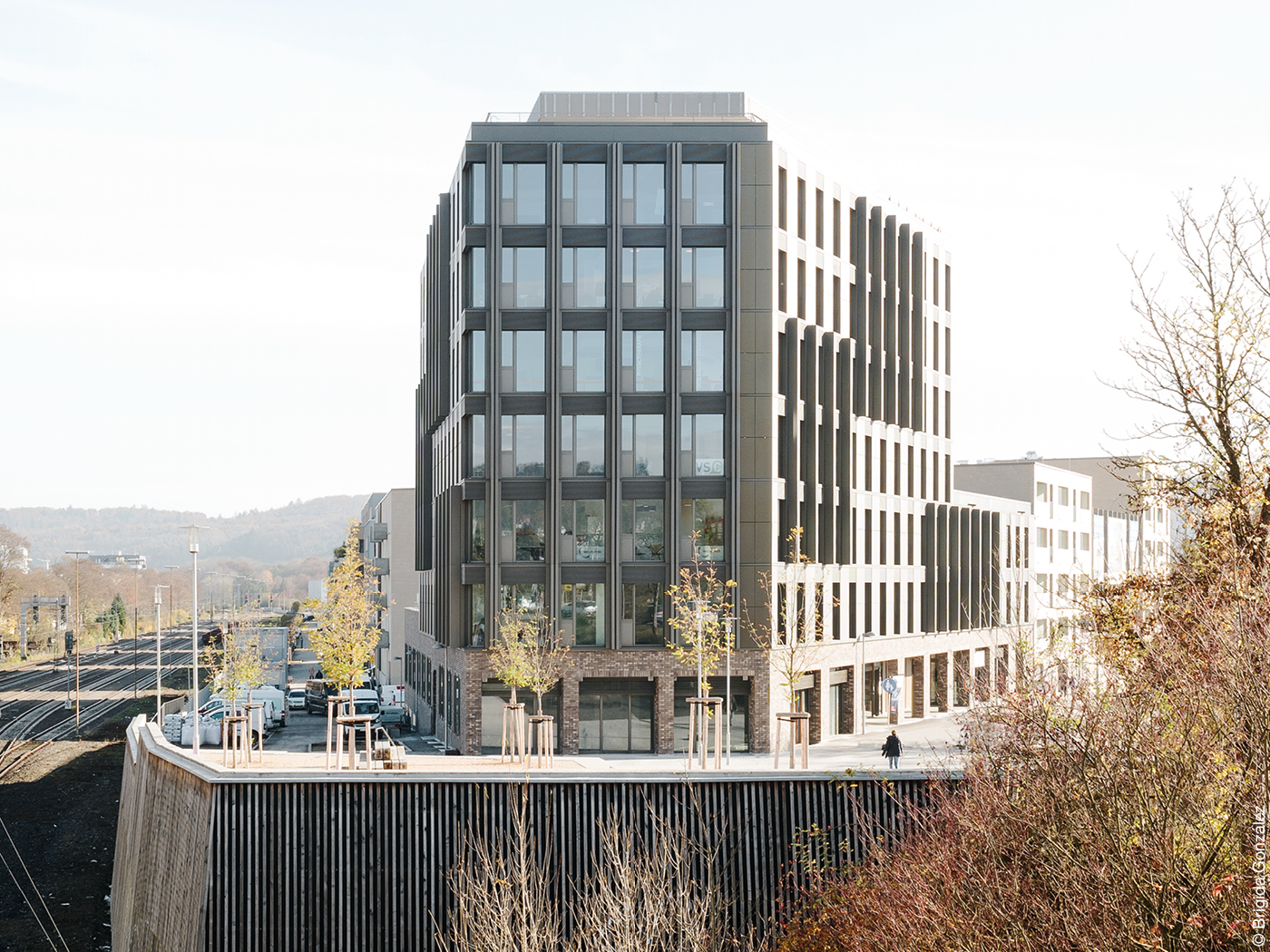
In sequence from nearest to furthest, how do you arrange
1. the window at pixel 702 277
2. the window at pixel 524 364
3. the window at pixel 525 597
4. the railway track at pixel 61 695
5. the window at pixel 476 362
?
the window at pixel 525 597 → the window at pixel 524 364 → the window at pixel 476 362 → the window at pixel 702 277 → the railway track at pixel 61 695

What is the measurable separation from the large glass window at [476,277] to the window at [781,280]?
1169 centimetres

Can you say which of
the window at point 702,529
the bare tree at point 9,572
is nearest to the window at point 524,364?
the window at point 702,529

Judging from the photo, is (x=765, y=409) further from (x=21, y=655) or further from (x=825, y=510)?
(x=21, y=655)

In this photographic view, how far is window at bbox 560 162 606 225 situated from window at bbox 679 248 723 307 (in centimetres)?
378

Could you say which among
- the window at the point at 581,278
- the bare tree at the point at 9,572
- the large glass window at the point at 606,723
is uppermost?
the window at the point at 581,278

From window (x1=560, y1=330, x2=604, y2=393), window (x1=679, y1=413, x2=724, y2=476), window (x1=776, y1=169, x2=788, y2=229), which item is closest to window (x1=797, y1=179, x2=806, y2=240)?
window (x1=776, y1=169, x2=788, y2=229)

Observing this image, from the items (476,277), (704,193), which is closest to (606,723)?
(476,277)

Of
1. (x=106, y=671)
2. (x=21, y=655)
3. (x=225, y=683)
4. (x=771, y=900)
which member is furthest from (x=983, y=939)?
(x=21, y=655)

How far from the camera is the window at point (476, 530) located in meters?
49.1

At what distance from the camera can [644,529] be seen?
49.0 meters

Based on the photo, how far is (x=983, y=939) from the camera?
1323cm

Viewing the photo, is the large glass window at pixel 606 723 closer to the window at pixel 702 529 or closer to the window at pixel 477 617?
the window at pixel 477 617

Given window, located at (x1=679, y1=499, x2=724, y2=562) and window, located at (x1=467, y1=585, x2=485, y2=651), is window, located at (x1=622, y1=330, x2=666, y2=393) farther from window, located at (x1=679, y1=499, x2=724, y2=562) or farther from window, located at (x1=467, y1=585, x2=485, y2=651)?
window, located at (x1=467, y1=585, x2=485, y2=651)

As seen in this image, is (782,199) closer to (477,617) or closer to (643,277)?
(643,277)
